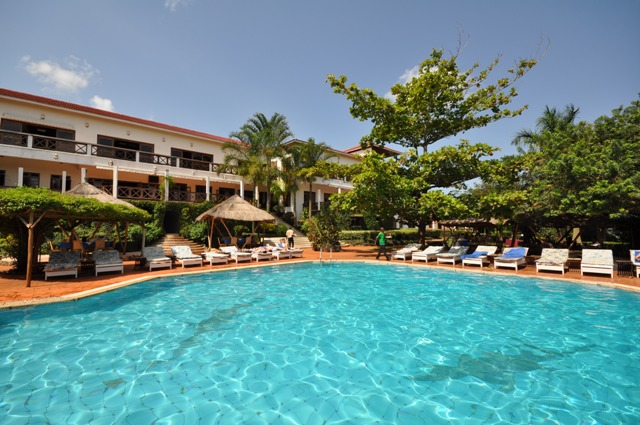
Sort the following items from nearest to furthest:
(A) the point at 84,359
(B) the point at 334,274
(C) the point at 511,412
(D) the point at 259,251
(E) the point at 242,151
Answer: (C) the point at 511,412, (A) the point at 84,359, (B) the point at 334,274, (D) the point at 259,251, (E) the point at 242,151

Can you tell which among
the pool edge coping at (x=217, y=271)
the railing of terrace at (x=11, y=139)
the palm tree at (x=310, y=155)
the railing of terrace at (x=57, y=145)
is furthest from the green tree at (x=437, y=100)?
the railing of terrace at (x=11, y=139)

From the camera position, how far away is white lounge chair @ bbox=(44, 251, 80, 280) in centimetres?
1062

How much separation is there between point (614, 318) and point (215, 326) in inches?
375

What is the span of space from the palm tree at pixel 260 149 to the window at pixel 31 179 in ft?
40.7

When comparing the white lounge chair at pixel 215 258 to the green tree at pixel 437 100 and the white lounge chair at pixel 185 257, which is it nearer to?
the white lounge chair at pixel 185 257

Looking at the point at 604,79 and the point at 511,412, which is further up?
the point at 604,79

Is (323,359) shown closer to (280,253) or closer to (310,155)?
(280,253)

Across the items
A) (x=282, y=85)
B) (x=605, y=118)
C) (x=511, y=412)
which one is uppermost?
(x=282, y=85)

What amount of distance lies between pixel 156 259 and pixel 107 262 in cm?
178

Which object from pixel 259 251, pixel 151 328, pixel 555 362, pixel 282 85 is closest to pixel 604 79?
pixel 555 362

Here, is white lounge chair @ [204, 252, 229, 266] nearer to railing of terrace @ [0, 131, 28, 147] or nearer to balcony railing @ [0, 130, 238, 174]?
balcony railing @ [0, 130, 238, 174]

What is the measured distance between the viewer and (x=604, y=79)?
13.5m

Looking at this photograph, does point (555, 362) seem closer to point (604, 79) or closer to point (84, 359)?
point (84, 359)

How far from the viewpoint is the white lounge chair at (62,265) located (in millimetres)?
10625
